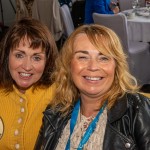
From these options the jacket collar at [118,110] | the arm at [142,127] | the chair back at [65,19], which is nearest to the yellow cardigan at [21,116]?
the jacket collar at [118,110]

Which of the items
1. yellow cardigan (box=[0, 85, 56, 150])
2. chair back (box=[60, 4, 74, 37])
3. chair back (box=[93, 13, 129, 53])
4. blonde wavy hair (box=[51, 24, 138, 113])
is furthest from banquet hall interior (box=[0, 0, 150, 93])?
blonde wavy hair (box=[51, 24, 138, 113])

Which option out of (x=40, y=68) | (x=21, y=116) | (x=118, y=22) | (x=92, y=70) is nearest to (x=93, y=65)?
(x=92, y=70)

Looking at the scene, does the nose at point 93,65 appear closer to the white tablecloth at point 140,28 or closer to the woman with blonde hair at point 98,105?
the woman with blonde hair at point 98,105

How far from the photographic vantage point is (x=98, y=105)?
54.5 inches

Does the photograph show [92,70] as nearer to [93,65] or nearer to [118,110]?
[93,65]

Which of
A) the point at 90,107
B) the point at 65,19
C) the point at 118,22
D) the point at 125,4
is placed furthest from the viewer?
the point at 125,4

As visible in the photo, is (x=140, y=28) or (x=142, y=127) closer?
(x=142, y=127)

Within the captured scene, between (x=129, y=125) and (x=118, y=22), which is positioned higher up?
(x=129, y=125)

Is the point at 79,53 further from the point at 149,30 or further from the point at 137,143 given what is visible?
the point at 149,30

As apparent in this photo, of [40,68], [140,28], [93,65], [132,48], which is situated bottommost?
[132,48]

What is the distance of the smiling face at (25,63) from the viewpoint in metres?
1.57

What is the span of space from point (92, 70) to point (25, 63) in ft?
1.45

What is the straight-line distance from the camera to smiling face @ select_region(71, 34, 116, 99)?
1.29 metres

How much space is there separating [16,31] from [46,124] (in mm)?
535
